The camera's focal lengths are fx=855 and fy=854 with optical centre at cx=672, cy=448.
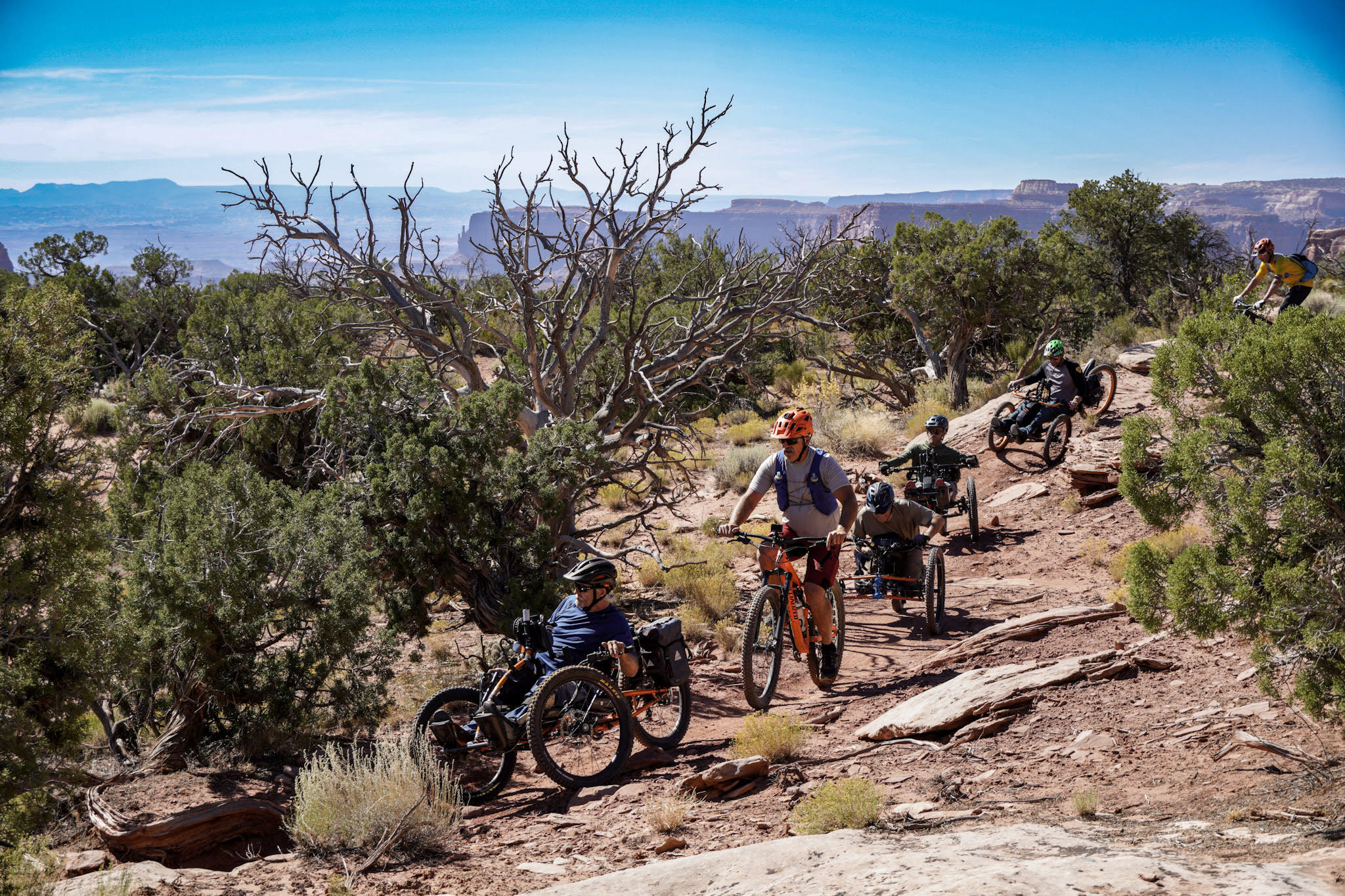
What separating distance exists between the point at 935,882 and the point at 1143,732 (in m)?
2.61

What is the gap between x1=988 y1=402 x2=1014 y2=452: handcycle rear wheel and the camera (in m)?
13.9

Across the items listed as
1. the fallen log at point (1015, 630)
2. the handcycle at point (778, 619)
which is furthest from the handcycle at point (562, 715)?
the fallen log at point (1015, 630)

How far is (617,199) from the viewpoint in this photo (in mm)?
10375

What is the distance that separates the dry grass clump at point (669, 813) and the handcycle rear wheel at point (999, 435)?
1042cm

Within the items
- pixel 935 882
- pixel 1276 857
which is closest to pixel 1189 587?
pixel 1276 857

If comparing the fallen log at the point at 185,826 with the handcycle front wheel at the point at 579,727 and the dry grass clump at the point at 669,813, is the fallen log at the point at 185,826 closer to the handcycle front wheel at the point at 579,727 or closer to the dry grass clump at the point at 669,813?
the handcycle front wheel at the point at 579,727

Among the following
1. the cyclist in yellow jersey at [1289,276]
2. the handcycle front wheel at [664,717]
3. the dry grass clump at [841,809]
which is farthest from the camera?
the cyclist in yellow jersey at [1289,276]

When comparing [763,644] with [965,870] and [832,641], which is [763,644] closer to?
[832,641]

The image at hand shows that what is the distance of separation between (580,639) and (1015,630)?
3.97 m

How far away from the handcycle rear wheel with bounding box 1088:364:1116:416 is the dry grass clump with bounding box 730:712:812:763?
10.1 m

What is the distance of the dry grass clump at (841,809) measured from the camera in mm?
4316

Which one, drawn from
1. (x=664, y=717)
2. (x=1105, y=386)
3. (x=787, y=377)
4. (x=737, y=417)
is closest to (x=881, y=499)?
(x=664, y=717)

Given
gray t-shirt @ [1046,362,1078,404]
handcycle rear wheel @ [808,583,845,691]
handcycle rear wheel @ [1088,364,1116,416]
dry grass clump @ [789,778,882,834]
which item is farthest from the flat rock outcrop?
handcycle rear wheel @ [1088,364,1116,416]

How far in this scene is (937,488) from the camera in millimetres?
10719
